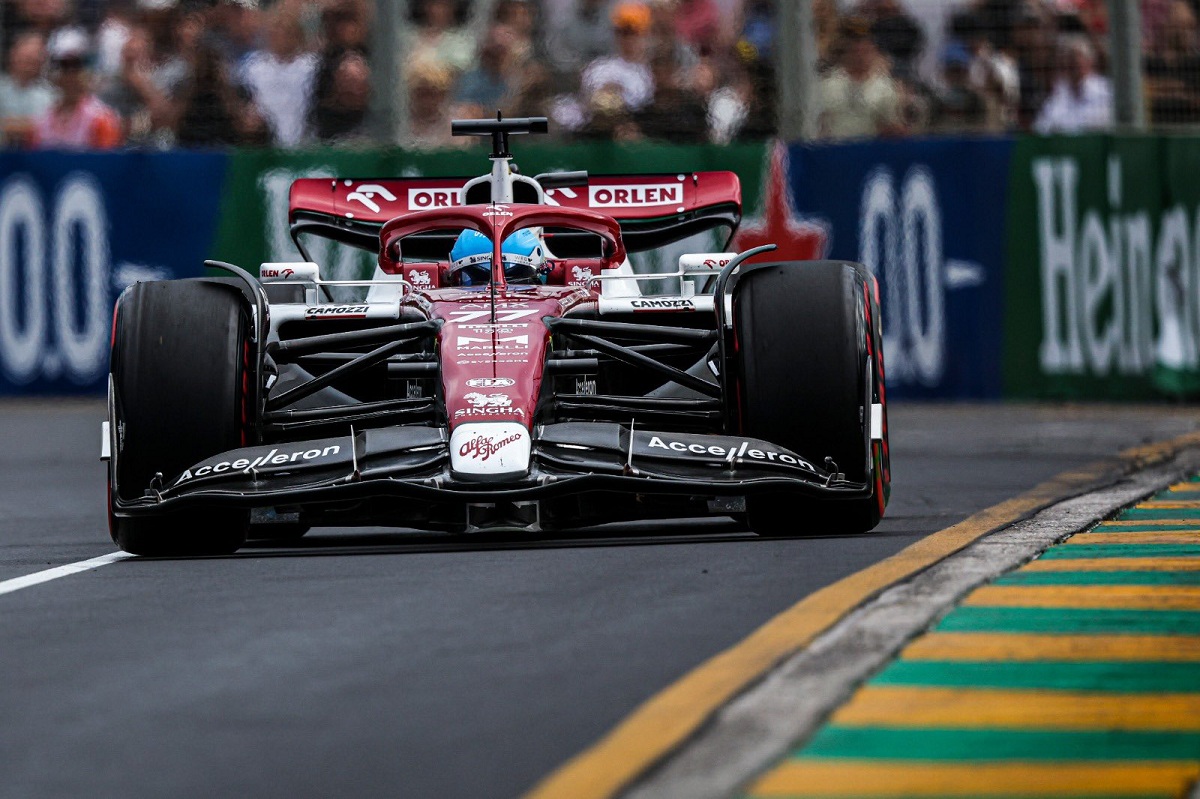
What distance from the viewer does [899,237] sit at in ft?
54.3

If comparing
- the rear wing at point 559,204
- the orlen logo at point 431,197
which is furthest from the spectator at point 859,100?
the orlen logo at point 431,197

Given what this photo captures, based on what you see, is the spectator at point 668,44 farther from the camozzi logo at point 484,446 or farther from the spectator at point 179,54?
the camozzi logo at point 484,446

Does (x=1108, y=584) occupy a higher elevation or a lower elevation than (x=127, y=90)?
lower

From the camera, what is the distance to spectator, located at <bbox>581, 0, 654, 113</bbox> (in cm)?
1680

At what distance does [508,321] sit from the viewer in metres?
8.64

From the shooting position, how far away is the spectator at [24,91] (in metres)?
16.8

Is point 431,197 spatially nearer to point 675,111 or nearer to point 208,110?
point 675,111

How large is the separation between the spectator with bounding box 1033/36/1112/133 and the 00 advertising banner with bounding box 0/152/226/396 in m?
5.91

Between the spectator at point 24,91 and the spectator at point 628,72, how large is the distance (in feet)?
12.8

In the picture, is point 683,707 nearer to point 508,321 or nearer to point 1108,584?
point 1108,584

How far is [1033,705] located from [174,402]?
4203mm

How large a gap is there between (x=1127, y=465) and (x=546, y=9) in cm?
698

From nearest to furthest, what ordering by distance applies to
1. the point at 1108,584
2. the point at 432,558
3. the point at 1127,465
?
the point at 1108,584
the point at 432,558
the point at 1127,465

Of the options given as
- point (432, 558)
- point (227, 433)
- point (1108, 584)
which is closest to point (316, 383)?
point (227, 433)
